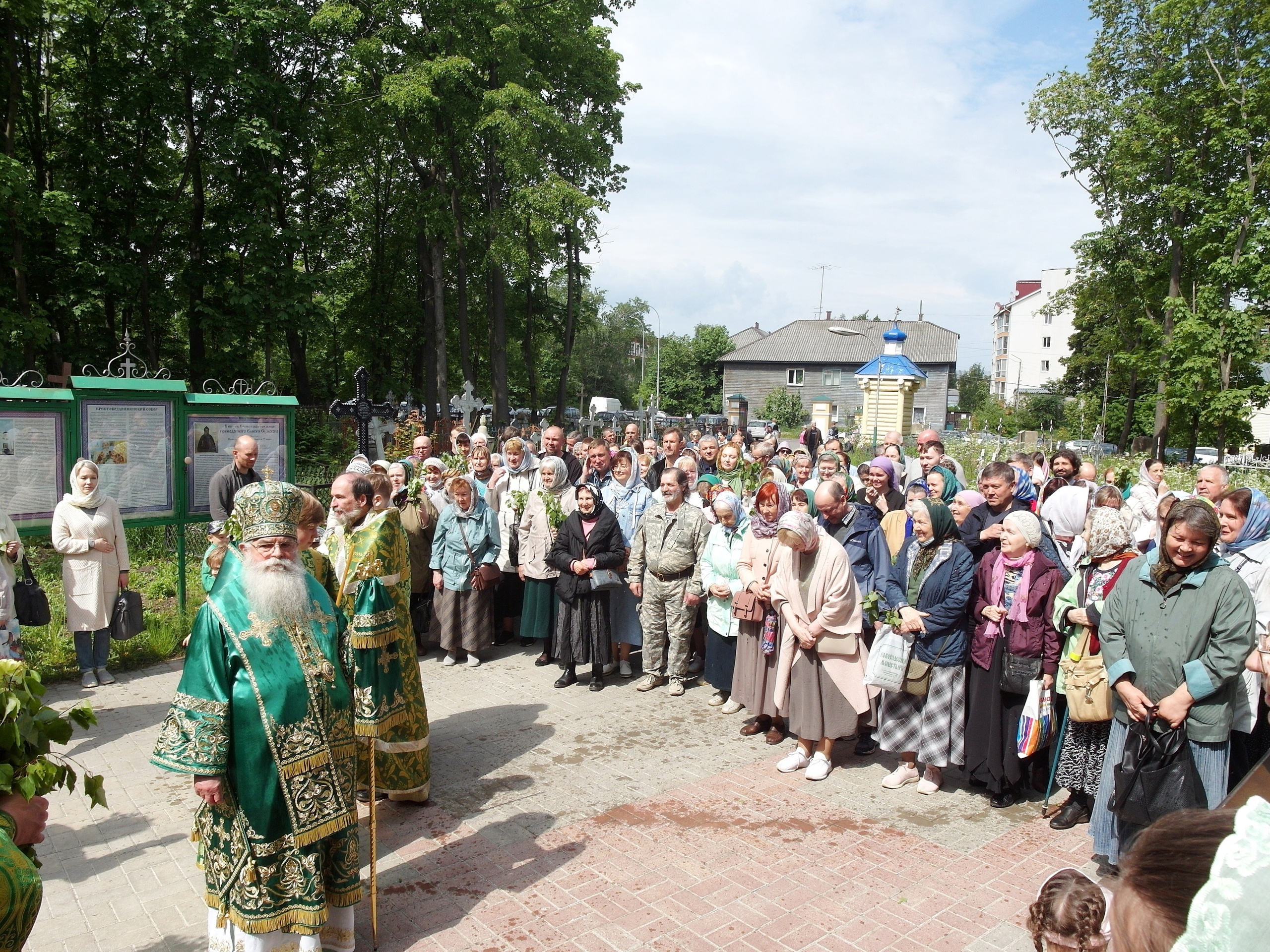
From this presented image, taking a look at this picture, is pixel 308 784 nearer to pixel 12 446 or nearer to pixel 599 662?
pixel 599 662

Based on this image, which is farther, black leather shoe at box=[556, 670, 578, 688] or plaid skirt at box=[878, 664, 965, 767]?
black leather shoe at box=[556, 670, 578, 688]

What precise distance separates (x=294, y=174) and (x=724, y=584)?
20098 mm

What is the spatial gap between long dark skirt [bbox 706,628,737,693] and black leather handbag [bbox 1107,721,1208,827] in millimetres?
3266

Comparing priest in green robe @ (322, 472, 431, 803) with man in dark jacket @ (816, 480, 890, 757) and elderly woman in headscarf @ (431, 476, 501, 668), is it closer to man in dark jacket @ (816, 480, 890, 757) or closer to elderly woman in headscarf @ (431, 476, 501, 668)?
elderly woman in headscarf @ (431, 476, 501, 668)

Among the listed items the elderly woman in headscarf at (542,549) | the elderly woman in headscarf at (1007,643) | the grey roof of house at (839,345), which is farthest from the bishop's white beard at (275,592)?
the grey roof of house at (839,345)

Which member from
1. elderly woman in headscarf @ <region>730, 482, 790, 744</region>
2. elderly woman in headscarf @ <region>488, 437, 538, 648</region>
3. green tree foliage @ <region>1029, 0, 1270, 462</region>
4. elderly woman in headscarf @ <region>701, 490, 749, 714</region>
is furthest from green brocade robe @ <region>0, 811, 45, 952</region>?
green tree foliage @ <region>1029, 0, 1270, 462</region>

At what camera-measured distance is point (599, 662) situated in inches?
294

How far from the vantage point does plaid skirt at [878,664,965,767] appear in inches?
212

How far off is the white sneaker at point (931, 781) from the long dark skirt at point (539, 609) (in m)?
3.69

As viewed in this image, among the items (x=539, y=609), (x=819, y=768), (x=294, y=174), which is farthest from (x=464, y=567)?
(x=294, y=174)

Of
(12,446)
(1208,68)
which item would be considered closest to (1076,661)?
(12,446)

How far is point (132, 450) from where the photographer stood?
799 cm

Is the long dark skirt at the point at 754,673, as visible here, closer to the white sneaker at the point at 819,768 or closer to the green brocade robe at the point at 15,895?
the white sneaker at the point at 819,768

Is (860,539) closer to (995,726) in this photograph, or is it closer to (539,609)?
(995,726)
